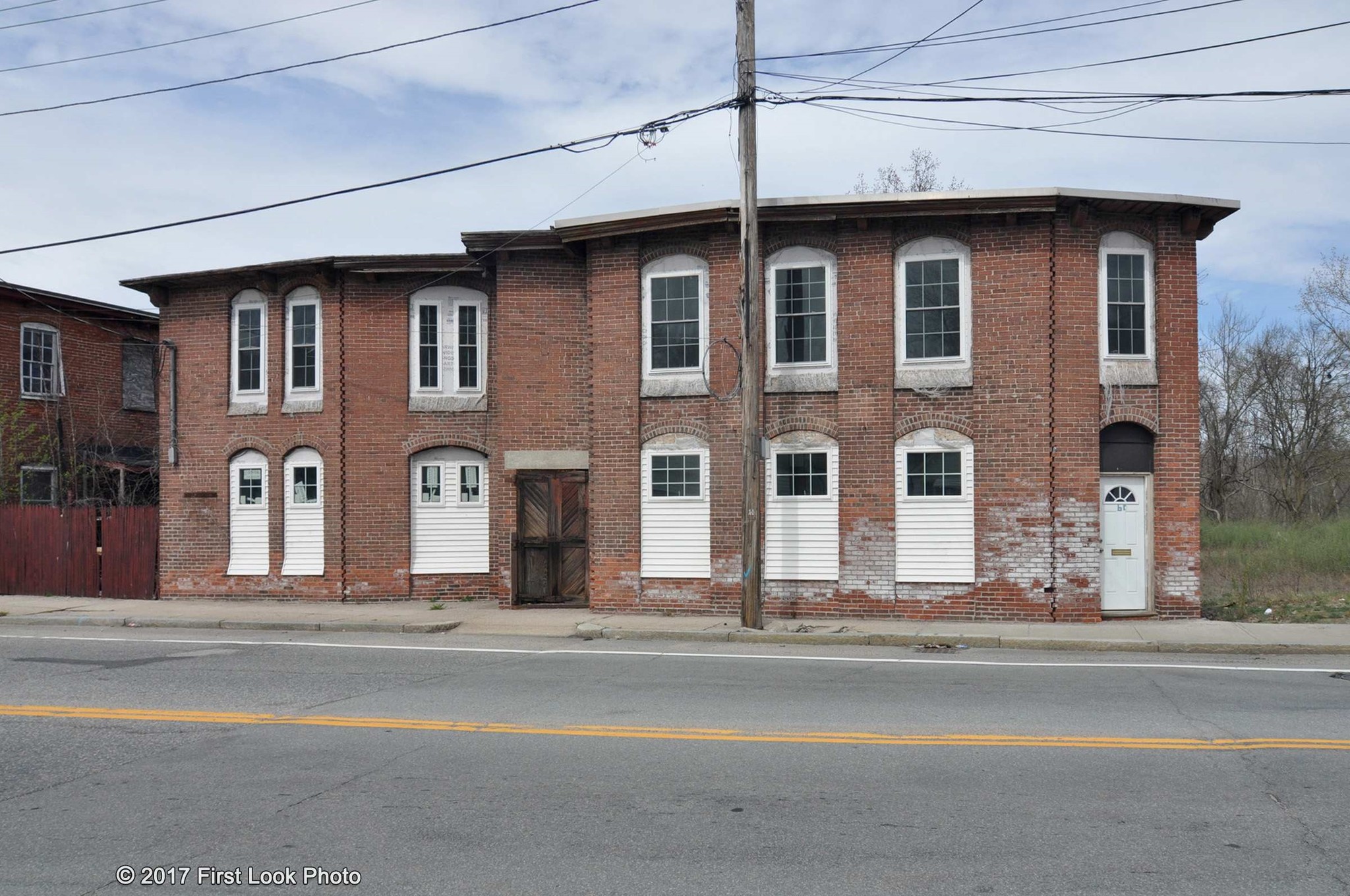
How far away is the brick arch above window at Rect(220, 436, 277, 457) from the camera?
68.3ft

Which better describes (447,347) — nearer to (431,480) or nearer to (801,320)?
(431,480)

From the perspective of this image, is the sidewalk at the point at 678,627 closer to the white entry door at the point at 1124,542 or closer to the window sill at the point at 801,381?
the white entry door at the point at 1124,542

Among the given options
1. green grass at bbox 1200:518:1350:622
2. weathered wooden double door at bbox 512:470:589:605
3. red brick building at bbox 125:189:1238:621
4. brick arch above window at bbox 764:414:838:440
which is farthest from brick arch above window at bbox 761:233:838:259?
green grass at bbox 1200:518:1350:622

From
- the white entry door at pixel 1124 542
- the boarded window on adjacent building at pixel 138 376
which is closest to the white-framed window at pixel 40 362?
the boarded window on adjacent building at pixel 138 376

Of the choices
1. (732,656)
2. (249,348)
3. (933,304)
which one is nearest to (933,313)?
(933,304)

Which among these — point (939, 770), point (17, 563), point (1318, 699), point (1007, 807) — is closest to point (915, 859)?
point (1007, 807)

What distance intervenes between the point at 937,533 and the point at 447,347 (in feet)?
31.6

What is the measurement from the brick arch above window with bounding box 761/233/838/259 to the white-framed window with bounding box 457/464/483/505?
270 inches

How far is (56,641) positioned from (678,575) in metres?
9.15

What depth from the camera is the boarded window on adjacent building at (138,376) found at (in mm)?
28859

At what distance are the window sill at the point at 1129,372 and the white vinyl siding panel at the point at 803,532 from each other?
4.35 metres

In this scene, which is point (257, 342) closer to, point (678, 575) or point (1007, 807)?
point (678, 575)

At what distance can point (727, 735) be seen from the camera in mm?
8633

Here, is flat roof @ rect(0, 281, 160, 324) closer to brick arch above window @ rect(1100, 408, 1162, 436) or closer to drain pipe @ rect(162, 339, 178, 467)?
drain pipe @ rect(162, 339, 178, 467)
